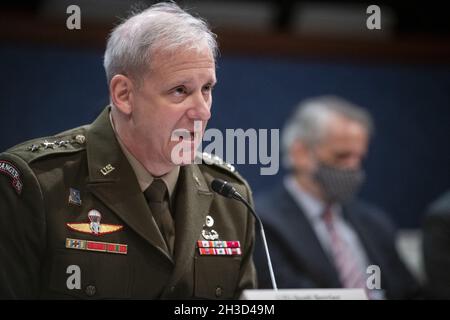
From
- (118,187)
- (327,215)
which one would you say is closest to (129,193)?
(118,187)

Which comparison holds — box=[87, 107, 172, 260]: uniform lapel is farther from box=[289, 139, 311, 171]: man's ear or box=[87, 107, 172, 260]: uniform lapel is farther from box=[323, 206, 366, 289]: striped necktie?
box=[289, 139, 311, 171]: man's ear

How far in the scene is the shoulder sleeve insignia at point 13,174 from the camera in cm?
217

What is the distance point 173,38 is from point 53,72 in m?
0.63

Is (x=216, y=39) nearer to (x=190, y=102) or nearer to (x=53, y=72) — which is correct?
(x=190, y=102)

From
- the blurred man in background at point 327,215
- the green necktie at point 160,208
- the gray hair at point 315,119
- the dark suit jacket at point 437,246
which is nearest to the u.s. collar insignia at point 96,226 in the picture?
the green necktie at point 160,208

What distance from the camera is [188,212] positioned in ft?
7.86

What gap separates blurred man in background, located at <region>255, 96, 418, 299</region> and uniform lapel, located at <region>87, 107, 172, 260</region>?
594mm

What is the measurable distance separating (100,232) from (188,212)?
0.29 m

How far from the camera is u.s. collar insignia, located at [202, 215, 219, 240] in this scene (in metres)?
2.44

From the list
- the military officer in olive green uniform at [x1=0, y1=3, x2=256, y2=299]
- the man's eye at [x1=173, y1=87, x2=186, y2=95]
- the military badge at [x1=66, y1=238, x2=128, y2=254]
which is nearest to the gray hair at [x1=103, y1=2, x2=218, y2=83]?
the military officer in olive green uniform at [x1=0, y1=3, x2=256, y2=299]

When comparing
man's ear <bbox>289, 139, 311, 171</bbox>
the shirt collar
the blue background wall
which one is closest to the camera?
the shirt collar

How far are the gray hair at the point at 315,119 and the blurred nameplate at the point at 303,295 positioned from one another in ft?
3.70
